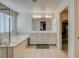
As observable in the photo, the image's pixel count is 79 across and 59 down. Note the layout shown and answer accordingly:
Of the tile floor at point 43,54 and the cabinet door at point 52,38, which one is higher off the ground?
the cabinet door at point 52,38

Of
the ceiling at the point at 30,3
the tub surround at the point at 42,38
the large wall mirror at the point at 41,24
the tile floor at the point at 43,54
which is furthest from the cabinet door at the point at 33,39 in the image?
the ceiling at the point at 30,3

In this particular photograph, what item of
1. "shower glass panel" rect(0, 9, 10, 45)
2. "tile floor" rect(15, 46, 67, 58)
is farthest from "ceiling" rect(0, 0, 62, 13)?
"tile floor" rect(15, 46, 67, 58)

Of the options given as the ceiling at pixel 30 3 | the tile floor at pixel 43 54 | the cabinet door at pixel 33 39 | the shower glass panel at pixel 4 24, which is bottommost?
the tile floor at pixel 43 54

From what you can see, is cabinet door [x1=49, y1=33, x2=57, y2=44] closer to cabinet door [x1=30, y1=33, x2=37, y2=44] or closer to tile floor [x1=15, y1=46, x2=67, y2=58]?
cabinet door [x1=30, y1=33, x2=37, y2=44]

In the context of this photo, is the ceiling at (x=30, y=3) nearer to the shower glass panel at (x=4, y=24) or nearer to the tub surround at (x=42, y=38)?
the shower glass panel at (x=4, y=24)

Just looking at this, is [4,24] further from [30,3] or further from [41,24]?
[41,24]

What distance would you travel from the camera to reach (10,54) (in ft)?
Result: 12.7

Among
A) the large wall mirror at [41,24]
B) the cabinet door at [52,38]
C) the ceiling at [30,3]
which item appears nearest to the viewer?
the ceiling at [30,3]

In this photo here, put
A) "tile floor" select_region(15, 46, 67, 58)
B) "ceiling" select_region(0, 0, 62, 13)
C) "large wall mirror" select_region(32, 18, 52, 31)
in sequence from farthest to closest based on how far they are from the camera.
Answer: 1. "large wall mirror" select_region(32, 18, 52, 31)
2. "ceiling" select_region(0, 0, 62, 13)
3. "tile floor" select_region(15, 46, 67, 58)

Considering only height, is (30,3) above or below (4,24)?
above

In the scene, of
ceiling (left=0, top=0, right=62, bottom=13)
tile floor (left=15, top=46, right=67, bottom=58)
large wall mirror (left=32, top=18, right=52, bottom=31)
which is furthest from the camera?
large wall mirror (left=32, top=18, right=52, bottom=31)

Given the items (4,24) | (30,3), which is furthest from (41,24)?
(4,24)
